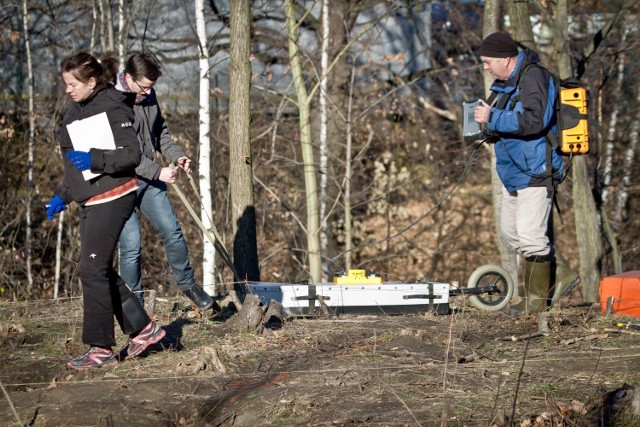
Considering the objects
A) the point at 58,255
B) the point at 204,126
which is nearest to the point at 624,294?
the point at 204,126

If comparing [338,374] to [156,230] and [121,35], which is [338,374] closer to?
[156,230]

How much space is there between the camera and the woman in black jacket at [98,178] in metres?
5.46

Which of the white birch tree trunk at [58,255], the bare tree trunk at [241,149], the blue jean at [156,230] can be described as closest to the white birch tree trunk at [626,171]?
the white birch tree trunk at [58,255]

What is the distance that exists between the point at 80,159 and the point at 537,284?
378 centimetres

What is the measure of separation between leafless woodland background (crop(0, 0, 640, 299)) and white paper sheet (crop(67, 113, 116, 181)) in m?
8.36

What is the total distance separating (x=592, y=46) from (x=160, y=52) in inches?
310

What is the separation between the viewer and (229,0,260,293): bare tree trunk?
28.2 ft

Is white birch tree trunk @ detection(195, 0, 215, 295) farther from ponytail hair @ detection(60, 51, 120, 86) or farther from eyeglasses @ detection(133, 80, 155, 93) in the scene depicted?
ponytail hair @ detection(60, 51, 120, 86)

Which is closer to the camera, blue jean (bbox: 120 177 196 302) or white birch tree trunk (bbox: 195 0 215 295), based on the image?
blue jean (bbox: 120 177 196 302)

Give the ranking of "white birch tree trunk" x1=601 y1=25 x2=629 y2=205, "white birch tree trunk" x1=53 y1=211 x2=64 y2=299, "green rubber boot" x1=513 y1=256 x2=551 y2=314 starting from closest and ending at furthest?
"green rubber boot" x1=513 y1=256 x2=551 y2=314 → "white birch tree trunk" x1=53 y1=211 x2=64 y2=299 → "white birch tree trunk" x1=601 y1=25 x2=629 y2=205

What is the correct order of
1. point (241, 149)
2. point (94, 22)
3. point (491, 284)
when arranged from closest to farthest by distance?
point (491, 284) < point (241, 149) < point (94, 22)

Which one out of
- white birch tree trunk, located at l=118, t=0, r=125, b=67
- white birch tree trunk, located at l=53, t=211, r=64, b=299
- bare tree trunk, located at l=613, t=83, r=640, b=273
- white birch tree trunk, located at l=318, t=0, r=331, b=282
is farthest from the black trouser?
bare tree trunk, located at l=613, t=83, r=640, b=273

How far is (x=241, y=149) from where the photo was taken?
8.62 metres

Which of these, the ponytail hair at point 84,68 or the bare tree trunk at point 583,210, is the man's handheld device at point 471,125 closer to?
the ponytail hair at point 84,68
